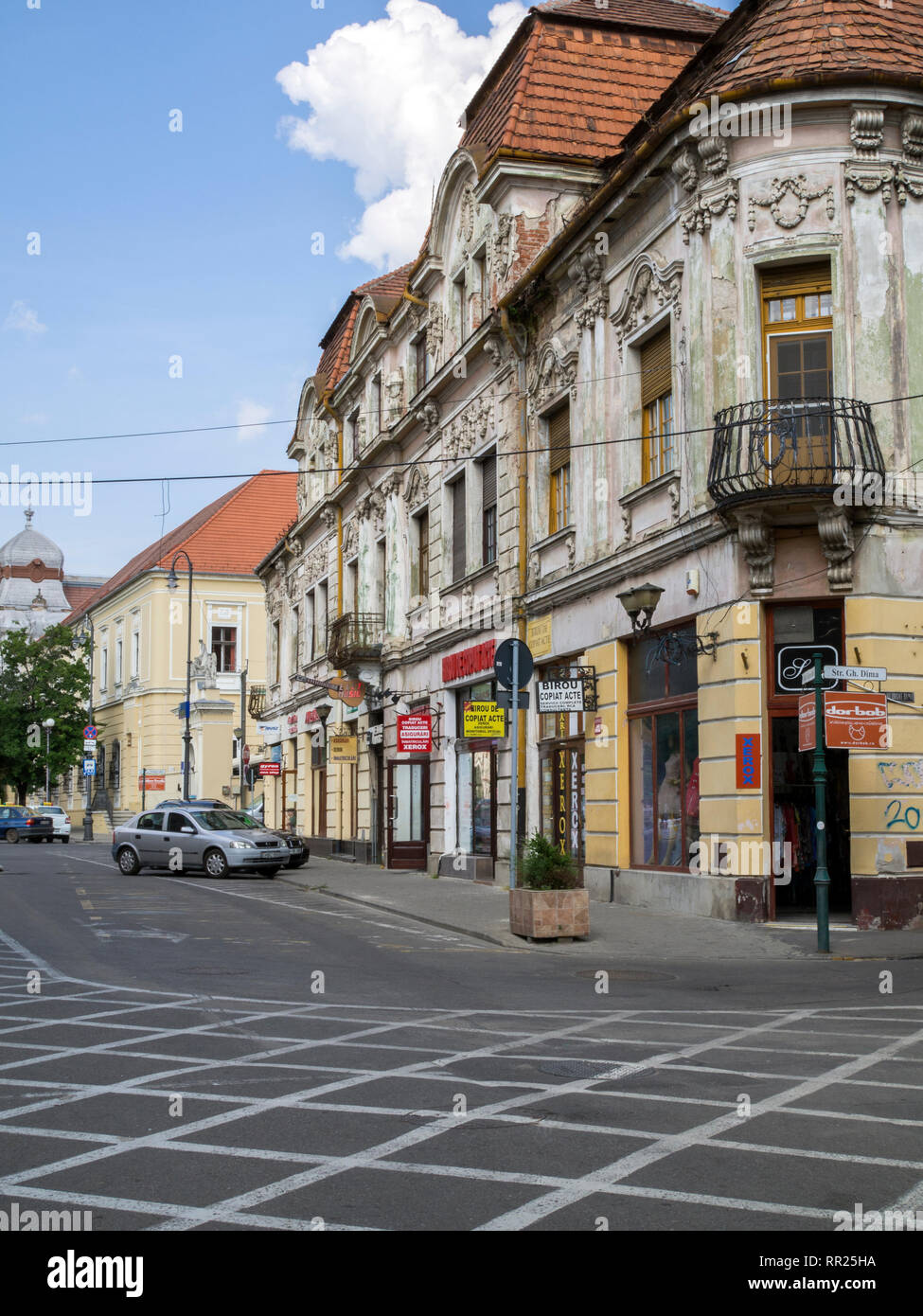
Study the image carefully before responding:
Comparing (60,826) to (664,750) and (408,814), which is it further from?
(664,750)

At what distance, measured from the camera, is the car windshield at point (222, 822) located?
29938 mm

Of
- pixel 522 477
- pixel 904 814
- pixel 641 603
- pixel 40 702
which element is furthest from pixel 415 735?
pixel 40 702

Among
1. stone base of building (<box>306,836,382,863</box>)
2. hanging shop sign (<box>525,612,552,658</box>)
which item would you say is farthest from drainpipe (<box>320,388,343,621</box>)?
hanging shop sign (<box>525,612,552,658</box>)

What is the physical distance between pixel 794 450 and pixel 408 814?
16.7 m

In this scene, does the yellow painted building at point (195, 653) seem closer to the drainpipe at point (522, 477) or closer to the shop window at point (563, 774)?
the drainpipe at point (522, 477)

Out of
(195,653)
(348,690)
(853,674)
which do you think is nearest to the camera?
(853,674)

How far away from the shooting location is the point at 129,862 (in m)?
30.3

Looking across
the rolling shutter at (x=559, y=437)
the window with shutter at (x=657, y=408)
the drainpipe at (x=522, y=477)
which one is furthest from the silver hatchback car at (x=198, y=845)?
the window with shutter at (x=657, y=408)

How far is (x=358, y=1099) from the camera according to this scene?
282 inches

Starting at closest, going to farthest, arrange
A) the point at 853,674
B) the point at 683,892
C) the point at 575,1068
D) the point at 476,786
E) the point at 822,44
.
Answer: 1. the point at 575,1068
2. the point at 853,674
3. the point at 822,44
4. the point at 683,892
5. the point at 476,786

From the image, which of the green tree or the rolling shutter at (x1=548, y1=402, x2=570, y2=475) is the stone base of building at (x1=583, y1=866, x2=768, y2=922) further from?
the green tree

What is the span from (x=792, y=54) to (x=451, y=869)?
16.5m

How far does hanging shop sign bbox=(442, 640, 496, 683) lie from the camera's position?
1001 inches
